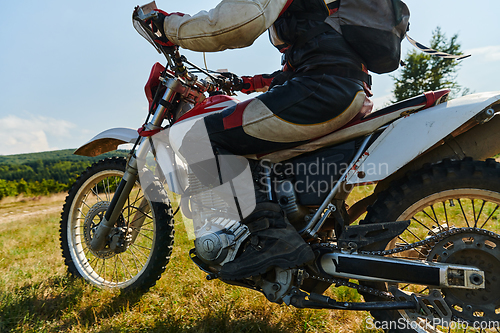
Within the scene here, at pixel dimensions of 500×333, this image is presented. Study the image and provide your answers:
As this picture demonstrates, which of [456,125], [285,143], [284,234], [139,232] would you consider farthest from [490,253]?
[139,232]

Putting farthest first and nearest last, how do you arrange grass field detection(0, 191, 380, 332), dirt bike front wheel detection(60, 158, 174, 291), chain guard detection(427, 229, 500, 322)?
dirt bike front wheel detection(60, 158, 174, 291), grass field detection(0, 191, 380, 332), chain guard detection(427, 229, 500, 322)

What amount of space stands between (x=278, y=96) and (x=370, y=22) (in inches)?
28.5

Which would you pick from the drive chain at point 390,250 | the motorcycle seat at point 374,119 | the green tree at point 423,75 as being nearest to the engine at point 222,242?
the drive chain at point 390,250

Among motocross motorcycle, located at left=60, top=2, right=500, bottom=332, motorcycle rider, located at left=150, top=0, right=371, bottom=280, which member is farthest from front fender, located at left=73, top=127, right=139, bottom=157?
motorcycle rider, located at left=150, top=0, right=371, bottom=280

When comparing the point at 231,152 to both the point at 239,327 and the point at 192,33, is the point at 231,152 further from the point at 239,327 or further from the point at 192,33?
the point at 239,327

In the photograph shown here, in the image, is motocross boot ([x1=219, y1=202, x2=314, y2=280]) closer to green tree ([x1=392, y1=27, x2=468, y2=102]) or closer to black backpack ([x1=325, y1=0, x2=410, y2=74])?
black backpack ([x1=325, y1=0, x2=410, y2=74])

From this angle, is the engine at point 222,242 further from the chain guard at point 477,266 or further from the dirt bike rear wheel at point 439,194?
the chain guard at point 477,266

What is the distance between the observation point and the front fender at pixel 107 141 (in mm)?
2654

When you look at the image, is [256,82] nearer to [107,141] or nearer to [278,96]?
[278,96]

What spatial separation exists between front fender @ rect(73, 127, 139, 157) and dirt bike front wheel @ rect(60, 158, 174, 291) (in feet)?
0.49

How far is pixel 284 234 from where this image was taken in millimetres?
1772

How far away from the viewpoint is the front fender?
2.65m

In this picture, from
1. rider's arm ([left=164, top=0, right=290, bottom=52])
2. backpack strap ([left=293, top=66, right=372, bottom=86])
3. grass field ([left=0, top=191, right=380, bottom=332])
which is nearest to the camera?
rider's arm ([left=164, top=0, right=290, bottom=52])

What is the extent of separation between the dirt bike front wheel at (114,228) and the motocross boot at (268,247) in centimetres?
95
